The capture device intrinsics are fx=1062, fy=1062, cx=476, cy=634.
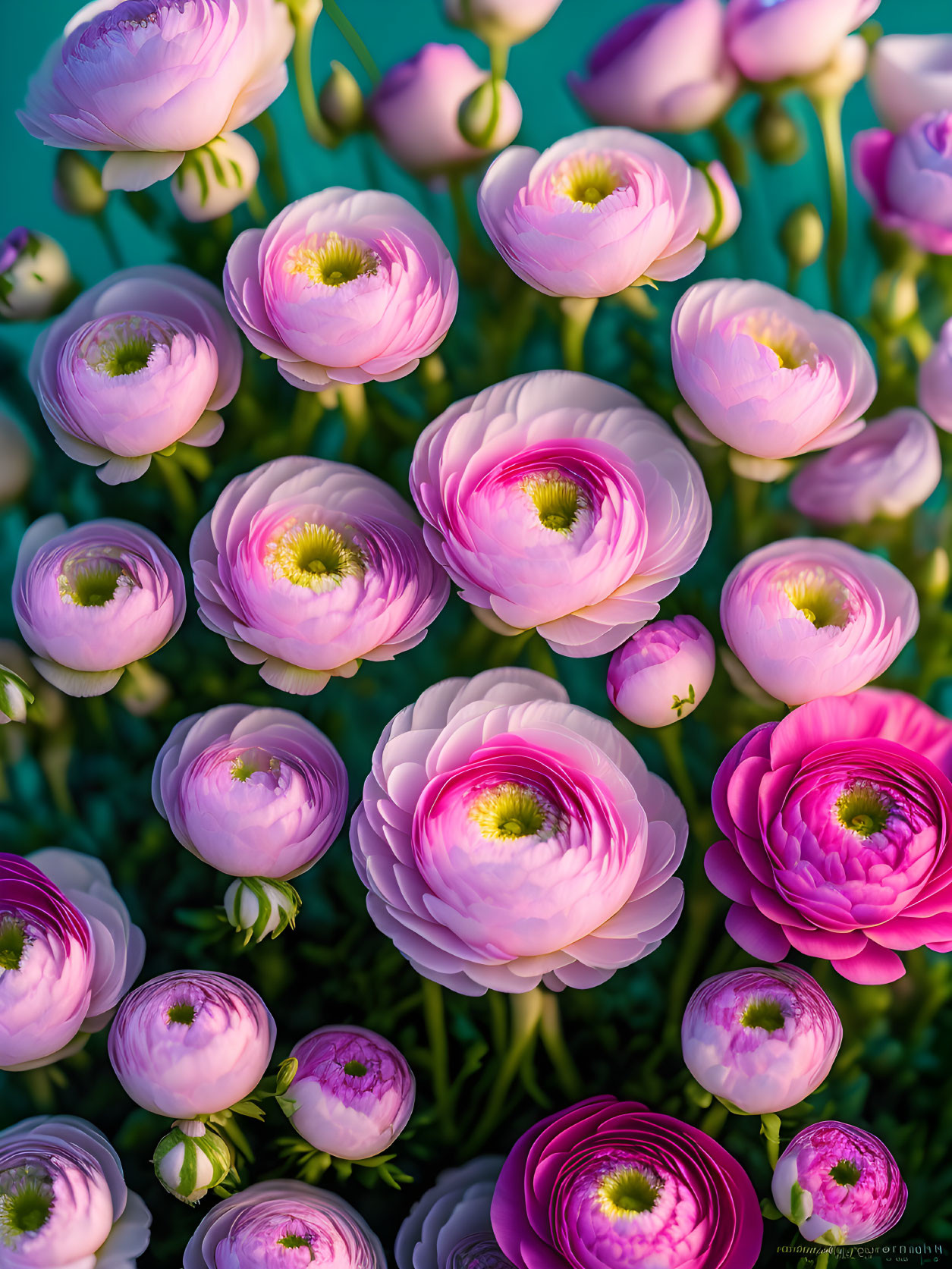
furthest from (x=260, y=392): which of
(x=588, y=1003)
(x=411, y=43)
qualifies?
(x=588, y=1003)

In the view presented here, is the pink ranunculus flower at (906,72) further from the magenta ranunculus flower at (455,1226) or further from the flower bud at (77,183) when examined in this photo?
the magenta ranunculus flower at (455,1226)

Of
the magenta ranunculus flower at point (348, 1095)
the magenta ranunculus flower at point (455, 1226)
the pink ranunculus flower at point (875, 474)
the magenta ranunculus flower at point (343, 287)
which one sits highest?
the magenta ranunculus flower at point (343, 287)

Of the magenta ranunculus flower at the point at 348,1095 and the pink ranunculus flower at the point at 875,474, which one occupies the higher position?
the pink ranunculus flower at the point at 875,474

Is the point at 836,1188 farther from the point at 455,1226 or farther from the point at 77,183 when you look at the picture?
the point at 77,183

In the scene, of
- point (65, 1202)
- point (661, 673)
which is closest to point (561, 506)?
point (661, 673)

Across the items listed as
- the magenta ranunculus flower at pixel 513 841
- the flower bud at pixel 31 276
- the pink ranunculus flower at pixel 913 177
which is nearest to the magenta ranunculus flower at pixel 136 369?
the flower bud at pixel 31 276

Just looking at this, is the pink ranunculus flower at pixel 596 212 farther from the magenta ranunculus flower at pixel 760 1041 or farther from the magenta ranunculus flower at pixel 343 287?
the magenta ranunculus flower at pixel 760 1041
